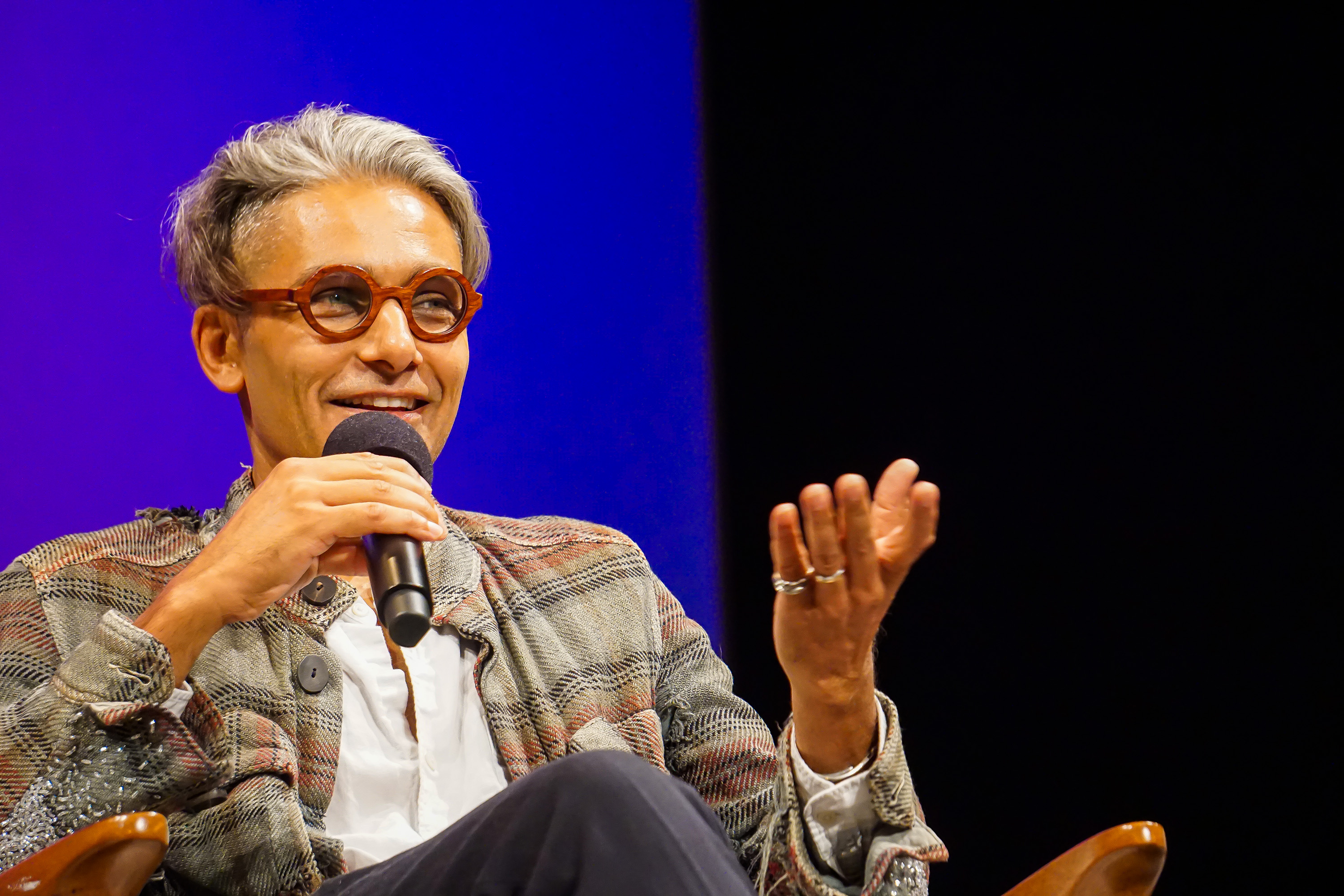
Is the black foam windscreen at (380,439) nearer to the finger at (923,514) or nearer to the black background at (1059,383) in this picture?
the finger at (923,514)

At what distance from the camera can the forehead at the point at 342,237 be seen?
1515 millimetres

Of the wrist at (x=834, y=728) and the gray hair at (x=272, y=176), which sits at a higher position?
the gray hair at (x=272, y=176)

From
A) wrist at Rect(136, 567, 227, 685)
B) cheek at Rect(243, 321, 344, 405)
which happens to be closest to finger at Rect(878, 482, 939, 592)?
wrist at Rect(136, 567, 227, 685)

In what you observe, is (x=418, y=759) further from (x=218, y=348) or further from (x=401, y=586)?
(x=218, y=348)

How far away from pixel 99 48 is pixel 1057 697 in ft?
6.07

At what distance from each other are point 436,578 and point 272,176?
57 cm

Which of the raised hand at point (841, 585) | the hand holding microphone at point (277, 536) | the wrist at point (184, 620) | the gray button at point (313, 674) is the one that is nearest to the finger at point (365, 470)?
the hand holding microphone at point (277, 536)

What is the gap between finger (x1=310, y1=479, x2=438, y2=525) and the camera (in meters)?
1.17

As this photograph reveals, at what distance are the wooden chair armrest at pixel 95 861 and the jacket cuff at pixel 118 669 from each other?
0.81ft

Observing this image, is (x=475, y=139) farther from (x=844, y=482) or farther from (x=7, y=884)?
(x=7, y=884)

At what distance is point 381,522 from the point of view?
3.75 ft

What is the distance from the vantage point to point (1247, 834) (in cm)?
191

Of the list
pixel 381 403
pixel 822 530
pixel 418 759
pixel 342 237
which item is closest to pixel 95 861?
pixel 418 759

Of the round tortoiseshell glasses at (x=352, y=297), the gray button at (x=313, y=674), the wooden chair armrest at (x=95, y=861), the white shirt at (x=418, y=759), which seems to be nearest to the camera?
the wooden chair armrest at (x=95, y=861)
